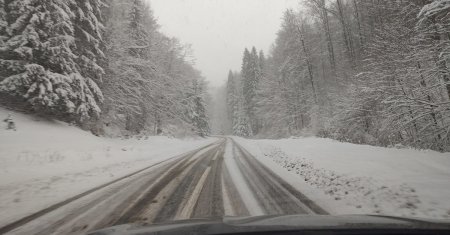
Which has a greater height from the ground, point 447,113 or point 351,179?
point 447,113

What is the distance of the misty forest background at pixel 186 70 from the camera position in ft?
39.4

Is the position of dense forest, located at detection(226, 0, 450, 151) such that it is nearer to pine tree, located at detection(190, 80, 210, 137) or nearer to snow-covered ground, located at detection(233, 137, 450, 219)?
snow-covered ground, located at detection(233, 137, 450, 219)

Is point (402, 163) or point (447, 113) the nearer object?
point (402, 163)

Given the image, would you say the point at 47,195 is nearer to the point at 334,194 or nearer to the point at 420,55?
the point at 334,194

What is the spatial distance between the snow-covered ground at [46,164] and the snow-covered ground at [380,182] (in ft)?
19.4

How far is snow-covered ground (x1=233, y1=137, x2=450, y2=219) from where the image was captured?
561 cm

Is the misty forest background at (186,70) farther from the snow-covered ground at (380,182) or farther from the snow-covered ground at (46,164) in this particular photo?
the snow-covered ground at (380,182)

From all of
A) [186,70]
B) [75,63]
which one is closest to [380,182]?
[75,63]

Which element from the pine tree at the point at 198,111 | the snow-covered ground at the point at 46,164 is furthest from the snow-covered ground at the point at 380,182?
the pine tree at the point at 198,111

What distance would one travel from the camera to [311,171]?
10.4 m

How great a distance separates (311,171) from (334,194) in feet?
11.3

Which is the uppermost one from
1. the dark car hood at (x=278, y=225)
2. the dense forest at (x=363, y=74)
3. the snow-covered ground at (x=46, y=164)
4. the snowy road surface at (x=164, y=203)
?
the dense forest at (x=363, y=74)

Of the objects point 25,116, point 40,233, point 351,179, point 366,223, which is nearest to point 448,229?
point 366,223

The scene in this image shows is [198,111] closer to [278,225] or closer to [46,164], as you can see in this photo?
[46,164]
